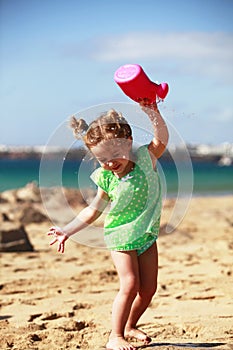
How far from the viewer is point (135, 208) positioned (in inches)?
149

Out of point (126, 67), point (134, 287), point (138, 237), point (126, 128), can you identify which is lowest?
point (134, 287)

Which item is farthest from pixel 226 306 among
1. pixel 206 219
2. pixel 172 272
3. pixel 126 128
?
pixel 206 219

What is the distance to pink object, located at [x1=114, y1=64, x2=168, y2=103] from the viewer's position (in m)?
3.69

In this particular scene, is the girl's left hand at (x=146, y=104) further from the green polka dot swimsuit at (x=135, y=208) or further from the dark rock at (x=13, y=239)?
the dark rock at (x=13, y=239)

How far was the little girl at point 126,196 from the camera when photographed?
3.76 metres

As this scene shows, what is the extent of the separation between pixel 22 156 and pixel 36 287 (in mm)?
69709

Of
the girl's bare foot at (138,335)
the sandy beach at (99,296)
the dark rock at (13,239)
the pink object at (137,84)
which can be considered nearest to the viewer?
the pink object at (137,84)

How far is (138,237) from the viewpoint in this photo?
379 cm

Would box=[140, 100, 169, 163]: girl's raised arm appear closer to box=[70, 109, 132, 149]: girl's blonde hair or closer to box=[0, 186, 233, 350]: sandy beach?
box=[70, 109, 132, 149]: girl's blonde hair

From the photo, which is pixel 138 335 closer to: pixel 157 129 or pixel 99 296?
pixel 157 129

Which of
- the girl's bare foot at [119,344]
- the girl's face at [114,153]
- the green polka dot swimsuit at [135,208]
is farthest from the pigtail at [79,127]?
the girl's bare foot at [119,344]

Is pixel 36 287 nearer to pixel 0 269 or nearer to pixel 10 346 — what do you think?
pixel 0 269

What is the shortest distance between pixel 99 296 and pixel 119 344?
2.09 meters

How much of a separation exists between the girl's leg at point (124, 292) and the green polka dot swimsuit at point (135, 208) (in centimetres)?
6
